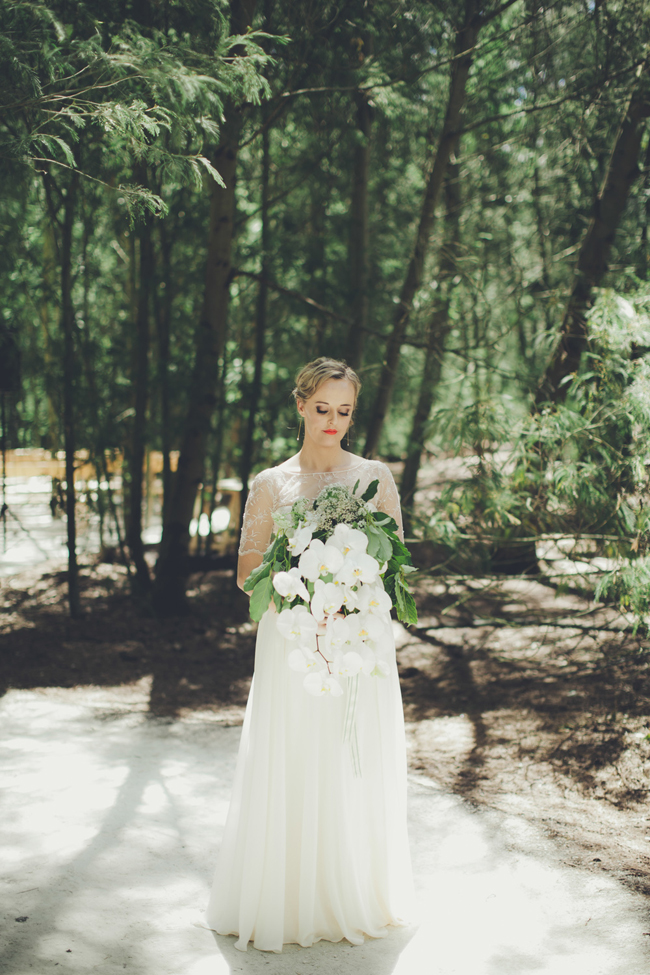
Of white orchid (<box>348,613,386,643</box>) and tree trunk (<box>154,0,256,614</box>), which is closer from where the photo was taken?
white orchid (<box>348,613,386,643</box>)

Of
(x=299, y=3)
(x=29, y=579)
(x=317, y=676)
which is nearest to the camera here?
(x=317, y=676)

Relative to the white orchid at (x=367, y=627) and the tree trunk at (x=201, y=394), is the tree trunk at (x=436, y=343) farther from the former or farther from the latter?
the white orchid at (x=367, y=627)

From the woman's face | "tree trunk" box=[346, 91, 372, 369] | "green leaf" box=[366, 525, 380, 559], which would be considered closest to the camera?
"green leaf" box=[366, 525, 380, 559]

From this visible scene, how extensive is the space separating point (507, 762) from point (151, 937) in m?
2.23

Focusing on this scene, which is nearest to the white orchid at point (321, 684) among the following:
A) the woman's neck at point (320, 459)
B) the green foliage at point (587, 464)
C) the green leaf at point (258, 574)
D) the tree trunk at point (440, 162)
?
the green leaf at point (258, 574)

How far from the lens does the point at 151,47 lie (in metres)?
3.44

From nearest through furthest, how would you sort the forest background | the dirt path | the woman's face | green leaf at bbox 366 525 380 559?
green leaf at bbox 366 525 380 559 < the woman's face < the dirt path < the forest background

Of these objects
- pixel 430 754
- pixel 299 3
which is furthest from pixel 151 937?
pixel 299 3

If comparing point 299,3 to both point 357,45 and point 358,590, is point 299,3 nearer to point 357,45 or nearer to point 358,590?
point 357,45

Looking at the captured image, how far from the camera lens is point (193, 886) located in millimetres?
2688

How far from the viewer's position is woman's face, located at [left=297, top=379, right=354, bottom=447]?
8.03 ft

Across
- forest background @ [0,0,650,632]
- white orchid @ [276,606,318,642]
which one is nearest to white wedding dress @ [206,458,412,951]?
white orchid @ [276,606,318,642]

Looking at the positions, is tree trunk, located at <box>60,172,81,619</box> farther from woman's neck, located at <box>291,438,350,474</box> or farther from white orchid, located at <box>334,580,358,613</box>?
white orchid, located at <box>334,580,358,613</box>

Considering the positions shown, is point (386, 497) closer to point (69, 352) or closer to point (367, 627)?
point (367, 627)
